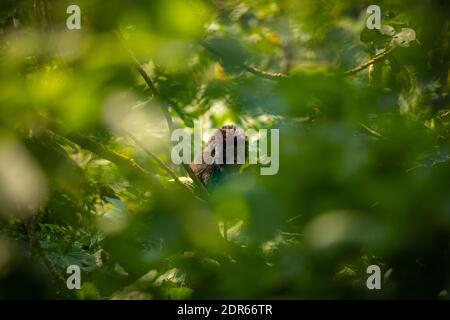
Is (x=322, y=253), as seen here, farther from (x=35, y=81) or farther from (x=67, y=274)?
(x=67, y=274)

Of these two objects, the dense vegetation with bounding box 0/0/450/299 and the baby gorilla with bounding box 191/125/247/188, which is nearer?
the dense vegetation with bounding box 0/0/450/299

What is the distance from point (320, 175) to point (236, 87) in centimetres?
23

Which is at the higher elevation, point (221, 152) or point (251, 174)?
point (221, 152)

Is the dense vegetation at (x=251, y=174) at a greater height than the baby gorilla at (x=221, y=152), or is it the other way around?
the baby gorilla at (x=221, y=152)

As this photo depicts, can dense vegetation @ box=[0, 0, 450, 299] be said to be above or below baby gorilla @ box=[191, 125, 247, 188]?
below

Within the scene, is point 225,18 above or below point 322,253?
above

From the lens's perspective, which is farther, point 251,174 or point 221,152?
point 221,152

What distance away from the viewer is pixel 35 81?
2.33 feet

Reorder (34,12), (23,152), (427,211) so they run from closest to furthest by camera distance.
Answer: (427,211) < (23,152) < (34,12)

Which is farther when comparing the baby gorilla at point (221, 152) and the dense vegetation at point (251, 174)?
the baby gorilla at point (221, 152)

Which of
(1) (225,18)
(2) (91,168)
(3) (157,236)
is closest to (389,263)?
(3) (157,236)
